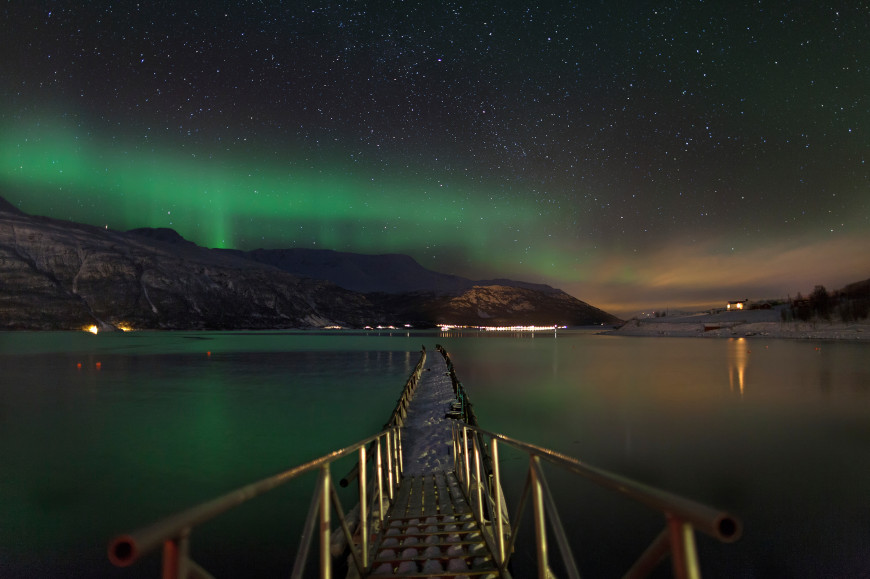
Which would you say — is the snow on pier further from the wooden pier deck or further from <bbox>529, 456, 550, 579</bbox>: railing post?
<bbox>529, 456, 550, 579</bbox>: railing post

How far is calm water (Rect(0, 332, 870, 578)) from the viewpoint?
31.0ft

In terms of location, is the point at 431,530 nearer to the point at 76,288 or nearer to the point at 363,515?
the point at 363,515

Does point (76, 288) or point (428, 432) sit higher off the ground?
point (76, 288)

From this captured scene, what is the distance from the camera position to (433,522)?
7.25 metres

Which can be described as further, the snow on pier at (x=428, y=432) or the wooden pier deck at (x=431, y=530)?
the snow on pier at (x=428, y=432)

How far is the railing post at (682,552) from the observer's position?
186 cm

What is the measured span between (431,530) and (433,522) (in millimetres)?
565

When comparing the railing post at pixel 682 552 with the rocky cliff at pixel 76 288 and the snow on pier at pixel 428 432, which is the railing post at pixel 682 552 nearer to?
the snow on pier at pixel 428 432

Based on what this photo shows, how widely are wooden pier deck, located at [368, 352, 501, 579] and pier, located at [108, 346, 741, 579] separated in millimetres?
16

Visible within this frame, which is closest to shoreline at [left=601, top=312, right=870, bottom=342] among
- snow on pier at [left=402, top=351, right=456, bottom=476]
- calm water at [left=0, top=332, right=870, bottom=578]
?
calm water at [left=0, top=332, right=870, bottom=578]

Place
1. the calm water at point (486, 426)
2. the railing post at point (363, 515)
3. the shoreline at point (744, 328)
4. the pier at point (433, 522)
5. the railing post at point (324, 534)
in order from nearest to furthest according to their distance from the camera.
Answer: the pier at point (433, 522) → the railing post at point (324, 534) → the railing post at point (363, 515) → the calm water at point (486, 426) → the shoreline at point (744, 328)

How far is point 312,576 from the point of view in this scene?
8648mm

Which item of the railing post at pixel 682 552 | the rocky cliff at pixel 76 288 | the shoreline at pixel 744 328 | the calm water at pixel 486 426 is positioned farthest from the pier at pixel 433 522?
the rocky cliff at pixel 76 288

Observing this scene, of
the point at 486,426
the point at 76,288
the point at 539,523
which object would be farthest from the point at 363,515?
the point at 76,288
